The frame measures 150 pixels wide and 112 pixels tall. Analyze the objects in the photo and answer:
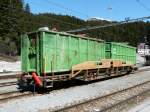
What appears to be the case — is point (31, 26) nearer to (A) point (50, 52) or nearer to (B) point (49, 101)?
(A) point (50, 52)

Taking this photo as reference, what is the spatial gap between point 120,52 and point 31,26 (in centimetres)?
7849

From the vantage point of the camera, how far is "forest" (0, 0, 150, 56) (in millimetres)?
83688

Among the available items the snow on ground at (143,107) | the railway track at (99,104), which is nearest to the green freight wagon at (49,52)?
the railway track at (99,104)

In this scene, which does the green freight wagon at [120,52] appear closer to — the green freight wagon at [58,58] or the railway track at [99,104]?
the green freight wagon at [58,58]

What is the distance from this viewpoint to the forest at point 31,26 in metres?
83.7

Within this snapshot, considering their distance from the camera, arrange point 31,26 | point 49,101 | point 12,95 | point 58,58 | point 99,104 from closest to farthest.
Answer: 1. point 99,104
2. point 49,101
3. point 12,95
4. point 58,58
5. point 31,26

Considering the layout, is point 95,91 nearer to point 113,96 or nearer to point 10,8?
point 113,96

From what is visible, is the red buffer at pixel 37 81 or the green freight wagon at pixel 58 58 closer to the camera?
the red buffer at pixel 37 81

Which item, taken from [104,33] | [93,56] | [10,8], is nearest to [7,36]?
[10,8]

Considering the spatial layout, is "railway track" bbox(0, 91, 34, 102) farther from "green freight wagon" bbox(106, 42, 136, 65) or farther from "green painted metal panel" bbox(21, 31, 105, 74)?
"green freight wagon" bbox(106, 42, 136, 65)

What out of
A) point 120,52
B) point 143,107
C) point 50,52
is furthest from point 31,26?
point 143,107

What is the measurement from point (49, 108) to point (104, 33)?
89824 mm

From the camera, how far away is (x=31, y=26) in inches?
4181

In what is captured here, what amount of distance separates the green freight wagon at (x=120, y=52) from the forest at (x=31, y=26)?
3624 centimetres
